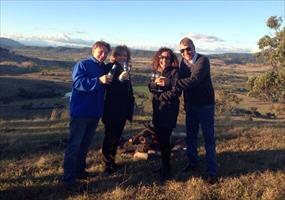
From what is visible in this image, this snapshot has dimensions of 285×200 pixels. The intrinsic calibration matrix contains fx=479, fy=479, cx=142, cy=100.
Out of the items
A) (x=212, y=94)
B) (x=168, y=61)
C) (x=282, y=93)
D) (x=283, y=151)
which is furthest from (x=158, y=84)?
(x=282, y=93)

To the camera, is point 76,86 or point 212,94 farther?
point 212,94

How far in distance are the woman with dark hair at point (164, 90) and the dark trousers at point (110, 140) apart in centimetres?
76

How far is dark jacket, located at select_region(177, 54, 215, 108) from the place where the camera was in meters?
7.68

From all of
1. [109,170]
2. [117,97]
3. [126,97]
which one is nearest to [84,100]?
[117,97]

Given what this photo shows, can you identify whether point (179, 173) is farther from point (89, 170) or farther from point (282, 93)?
point (282, 93)

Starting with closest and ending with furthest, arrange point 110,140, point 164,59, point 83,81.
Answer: point 83,81 → point 164,59 → point 110,140

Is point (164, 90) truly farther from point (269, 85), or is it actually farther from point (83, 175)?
point (269, 85)

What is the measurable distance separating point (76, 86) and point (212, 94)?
2296 mm

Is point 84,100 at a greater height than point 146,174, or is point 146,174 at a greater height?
point 84,100

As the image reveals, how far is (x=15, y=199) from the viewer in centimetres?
721

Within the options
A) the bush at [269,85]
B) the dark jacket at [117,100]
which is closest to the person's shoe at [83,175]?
the dark jacket at [117,100]

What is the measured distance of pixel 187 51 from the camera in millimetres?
7871

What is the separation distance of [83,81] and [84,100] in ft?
1.22

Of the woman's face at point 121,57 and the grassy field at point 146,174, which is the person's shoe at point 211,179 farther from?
the woman's face at point 121,57
